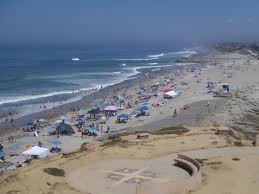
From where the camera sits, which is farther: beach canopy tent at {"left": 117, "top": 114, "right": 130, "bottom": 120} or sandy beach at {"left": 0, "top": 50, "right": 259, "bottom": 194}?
beach canopy tent at {"left": 117, "top": 114, "right": 130, "bottom": 120}

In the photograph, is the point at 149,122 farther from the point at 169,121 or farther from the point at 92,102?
the point at 92,102

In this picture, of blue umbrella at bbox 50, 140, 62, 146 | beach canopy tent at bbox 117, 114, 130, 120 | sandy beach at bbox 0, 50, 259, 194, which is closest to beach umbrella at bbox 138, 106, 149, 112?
sandy beach at bbox 0, 50, 259, 194

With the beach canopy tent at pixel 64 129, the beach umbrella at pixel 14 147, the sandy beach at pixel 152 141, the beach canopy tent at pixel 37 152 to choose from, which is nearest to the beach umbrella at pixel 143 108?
the sandy beach at pixel 152 141

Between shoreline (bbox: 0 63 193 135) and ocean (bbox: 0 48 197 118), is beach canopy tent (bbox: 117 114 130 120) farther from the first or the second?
ocean (bbox: 0 48 197 118)

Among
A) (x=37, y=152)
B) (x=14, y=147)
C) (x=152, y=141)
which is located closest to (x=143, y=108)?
(x=14, y=147)

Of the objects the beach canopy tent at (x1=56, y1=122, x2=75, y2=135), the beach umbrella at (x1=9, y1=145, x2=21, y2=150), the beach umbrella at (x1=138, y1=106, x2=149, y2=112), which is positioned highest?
the beach umbrella at (x1=138, y1=106, x2=149, y2=112)

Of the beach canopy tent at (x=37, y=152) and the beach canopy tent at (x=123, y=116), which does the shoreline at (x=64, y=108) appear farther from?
the beach canopy tent at (x=37, y=152)

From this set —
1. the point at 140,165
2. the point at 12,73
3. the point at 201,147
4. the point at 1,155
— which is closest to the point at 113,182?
the point at 140,165

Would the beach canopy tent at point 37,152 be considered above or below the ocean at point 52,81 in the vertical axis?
below
